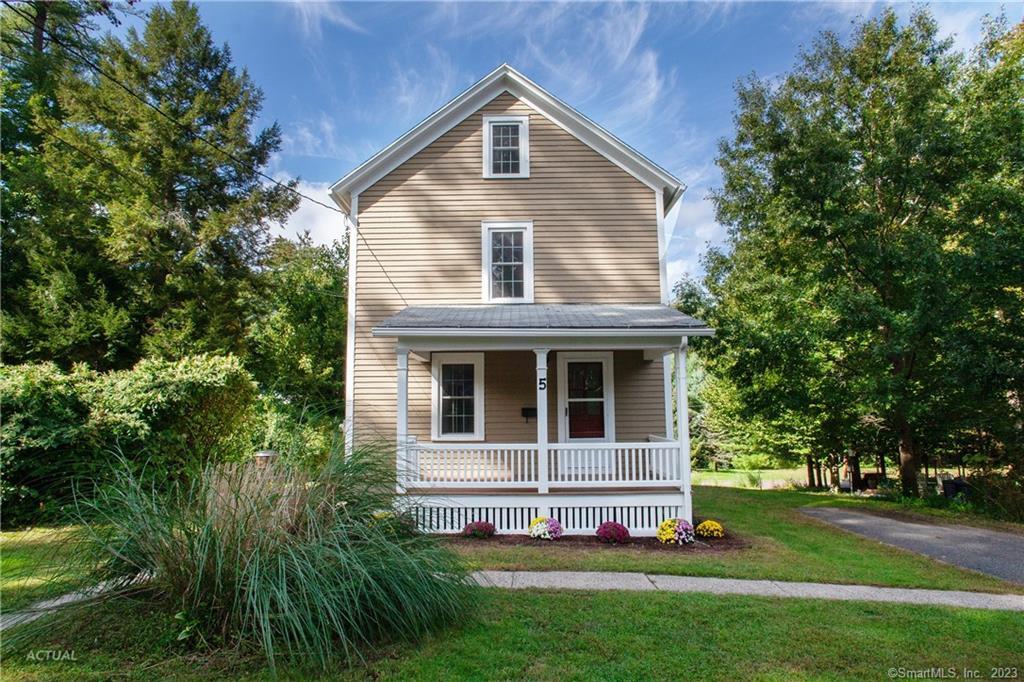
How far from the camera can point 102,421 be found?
→ 843 cm

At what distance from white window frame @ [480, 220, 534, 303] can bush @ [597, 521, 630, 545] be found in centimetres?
461

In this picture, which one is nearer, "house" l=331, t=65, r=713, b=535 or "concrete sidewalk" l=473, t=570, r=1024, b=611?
"concrete sidewalk" l=473, t=570, r=1024, b=611

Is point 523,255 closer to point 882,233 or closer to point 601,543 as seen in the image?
point 601,543

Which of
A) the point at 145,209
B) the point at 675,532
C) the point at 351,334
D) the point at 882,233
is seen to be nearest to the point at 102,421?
the point at 351,334

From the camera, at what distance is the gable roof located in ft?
35.7

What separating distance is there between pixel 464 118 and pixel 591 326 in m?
5.64

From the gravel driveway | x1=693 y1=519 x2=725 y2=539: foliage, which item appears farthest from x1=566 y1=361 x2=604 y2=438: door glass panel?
the gravel driveway

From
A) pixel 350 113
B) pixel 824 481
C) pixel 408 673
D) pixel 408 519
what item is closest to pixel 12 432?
pixel 408 519

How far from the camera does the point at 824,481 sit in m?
22.2

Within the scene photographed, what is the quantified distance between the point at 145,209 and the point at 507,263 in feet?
41.9

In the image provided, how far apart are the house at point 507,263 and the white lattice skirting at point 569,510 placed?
3.83ft

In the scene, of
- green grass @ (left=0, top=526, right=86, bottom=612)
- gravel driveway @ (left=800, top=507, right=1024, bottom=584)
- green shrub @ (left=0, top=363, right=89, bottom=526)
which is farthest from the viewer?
green shrub @ (left=0, top=363, right=89, bottom=526)

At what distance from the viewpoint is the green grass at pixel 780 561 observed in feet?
20.4

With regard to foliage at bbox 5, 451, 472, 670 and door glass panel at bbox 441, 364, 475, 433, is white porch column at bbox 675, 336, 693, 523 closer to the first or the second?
door glass panel at bbox 441, 364, 475, 433
